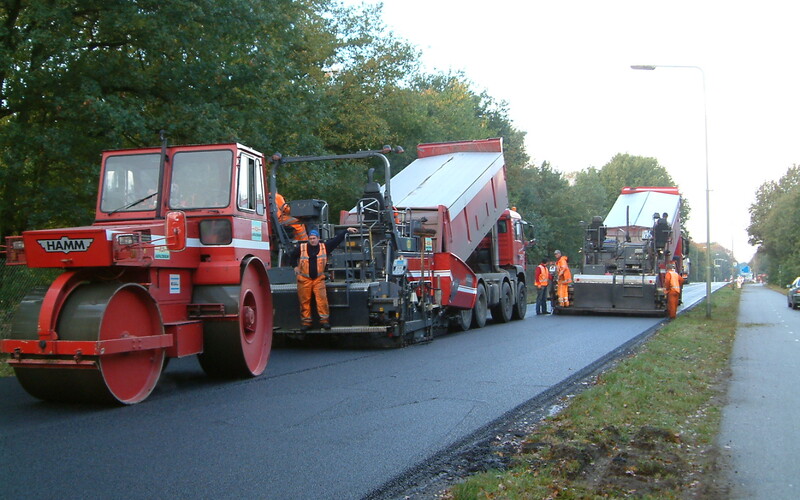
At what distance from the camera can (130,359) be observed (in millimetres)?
7012

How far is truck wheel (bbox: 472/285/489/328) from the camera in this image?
16016 millimetres

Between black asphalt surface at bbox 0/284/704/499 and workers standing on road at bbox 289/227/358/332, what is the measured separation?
3.24 feet

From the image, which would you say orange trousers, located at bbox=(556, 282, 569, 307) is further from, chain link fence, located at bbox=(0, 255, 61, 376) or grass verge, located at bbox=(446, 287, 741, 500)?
chain link fence, located at bbox=(0, 255, 61, 376)

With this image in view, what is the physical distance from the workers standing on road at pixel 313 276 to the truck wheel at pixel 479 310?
17.1ft


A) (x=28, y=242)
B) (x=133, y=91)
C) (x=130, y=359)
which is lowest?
(x=130, y=359)

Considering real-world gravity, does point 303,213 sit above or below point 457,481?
above

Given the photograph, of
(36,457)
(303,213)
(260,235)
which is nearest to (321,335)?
(303,213)

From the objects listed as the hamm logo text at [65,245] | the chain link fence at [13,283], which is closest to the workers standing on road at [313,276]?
the chain link fence at [13,283]

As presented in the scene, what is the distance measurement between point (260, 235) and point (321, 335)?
3428 mm

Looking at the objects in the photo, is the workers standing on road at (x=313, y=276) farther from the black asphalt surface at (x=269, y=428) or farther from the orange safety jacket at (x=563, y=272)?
the orange safety jacket at (x=563, y=272)

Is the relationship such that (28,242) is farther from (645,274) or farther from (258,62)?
(645,274)

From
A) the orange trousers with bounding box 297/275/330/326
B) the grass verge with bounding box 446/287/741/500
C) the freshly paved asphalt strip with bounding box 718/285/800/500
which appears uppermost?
the orange trousers with bounding box 297/275/330/326

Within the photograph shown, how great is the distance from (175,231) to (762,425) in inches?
221

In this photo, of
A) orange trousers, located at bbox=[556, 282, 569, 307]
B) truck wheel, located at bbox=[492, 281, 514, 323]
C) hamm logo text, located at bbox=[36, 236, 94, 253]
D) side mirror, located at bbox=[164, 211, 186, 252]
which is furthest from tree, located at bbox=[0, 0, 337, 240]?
orange trousers, located at bbox=[556, 282, 569, 307]
